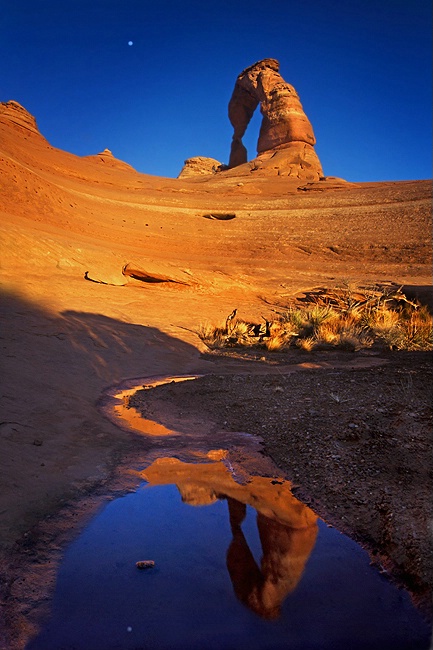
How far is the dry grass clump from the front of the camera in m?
12.2

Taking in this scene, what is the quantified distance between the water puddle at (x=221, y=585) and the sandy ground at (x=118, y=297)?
10.3 inches

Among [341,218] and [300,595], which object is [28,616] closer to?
[300,595]

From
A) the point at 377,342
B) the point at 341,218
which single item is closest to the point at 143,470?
the point at 377,342

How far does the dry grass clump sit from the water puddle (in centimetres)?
858

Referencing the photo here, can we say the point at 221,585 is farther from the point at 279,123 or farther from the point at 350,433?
the point at 279,123

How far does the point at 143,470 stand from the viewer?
15.0 feet

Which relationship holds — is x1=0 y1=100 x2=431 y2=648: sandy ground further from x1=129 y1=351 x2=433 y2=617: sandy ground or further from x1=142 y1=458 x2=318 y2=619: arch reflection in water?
x1=142 y1=458 x2=318 y2=619: arch reflection in water

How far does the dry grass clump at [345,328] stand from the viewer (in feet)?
40.0

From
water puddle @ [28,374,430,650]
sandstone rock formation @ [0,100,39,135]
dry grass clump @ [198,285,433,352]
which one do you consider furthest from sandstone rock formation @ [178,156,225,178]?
water puddle @ [28,374,430,650]

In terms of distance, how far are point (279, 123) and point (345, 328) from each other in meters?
58.2

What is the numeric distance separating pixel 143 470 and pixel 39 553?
4.92 feet

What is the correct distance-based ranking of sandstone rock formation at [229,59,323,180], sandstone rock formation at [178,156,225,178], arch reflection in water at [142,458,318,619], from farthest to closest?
1. sandstone rock formation at [178,156,225,178]
2. sandstone rock formation at [229,59,323,180]
3. arch reflection in water at [142,458,318,619]

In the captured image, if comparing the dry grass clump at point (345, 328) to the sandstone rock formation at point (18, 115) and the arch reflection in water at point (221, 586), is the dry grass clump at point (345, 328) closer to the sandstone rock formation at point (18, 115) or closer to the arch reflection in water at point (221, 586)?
the arch reflection in water at point (221, 586)

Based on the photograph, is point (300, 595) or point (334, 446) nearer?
point (300, 595)
